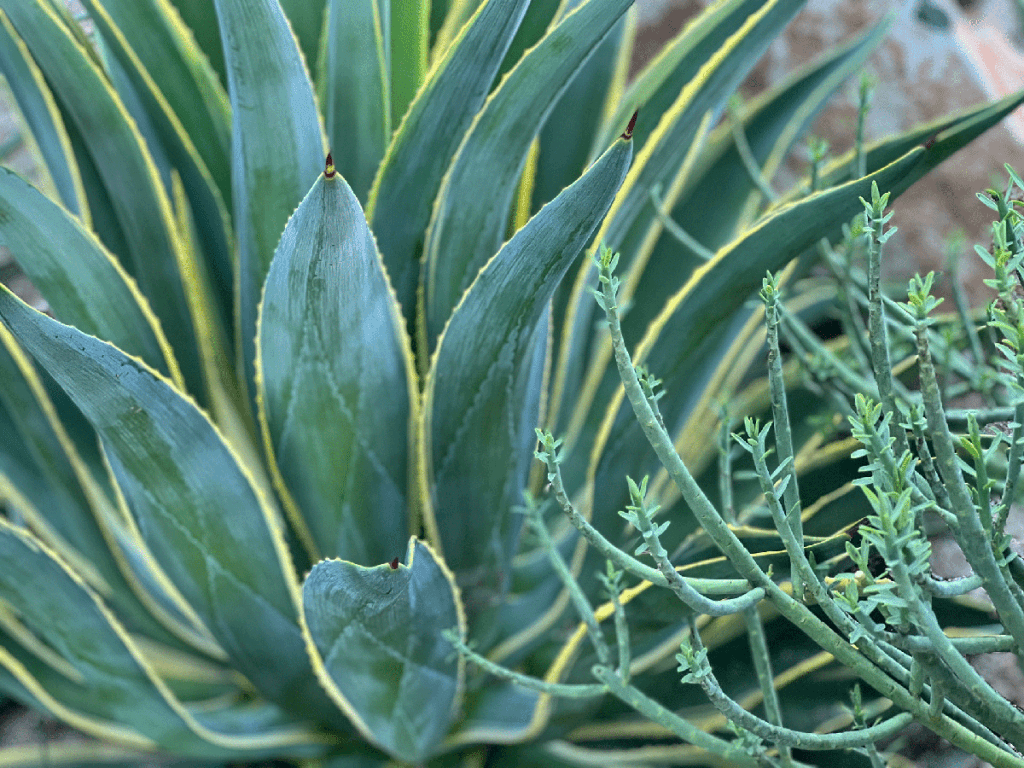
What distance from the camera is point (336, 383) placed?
503mm

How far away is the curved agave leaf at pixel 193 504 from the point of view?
44cm

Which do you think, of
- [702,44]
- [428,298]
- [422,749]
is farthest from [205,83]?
[422,749]

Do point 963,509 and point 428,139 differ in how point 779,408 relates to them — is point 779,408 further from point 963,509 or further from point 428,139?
point 428,139

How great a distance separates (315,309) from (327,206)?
0.07 m

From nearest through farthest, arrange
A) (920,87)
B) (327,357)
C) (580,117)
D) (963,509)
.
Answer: (963,509), (327,357), (580,117), (920,87)

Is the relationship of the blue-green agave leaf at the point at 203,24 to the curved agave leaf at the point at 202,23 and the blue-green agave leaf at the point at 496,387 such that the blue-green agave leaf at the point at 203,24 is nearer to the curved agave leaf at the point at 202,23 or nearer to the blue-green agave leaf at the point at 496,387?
the curved agave leaf at the point at 202,23

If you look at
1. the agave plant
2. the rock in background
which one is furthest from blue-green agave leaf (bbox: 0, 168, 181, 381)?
the rock in background

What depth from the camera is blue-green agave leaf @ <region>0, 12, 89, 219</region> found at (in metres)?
0.56

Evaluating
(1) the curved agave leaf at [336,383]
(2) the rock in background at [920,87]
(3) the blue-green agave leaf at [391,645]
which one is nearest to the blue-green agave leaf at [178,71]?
(1) the curved agave leaf at [336,383]

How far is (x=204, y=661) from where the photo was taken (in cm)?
68

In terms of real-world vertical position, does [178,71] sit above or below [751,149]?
above

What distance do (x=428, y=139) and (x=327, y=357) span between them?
146 millimetres

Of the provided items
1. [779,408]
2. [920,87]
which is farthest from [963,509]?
[920,87]

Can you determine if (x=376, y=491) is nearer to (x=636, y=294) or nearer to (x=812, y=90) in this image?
(x=636, y=294)
